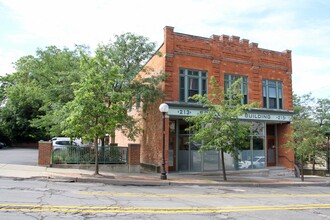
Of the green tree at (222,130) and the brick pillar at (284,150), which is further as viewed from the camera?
the brick pillar at (284,150)

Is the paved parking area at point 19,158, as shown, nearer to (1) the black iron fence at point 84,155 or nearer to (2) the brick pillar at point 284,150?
(1) the black iron fence at point 84,155

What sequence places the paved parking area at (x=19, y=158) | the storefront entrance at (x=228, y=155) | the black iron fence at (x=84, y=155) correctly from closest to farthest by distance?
the black iron fence at (x=84, y=155) < the storefront entrance at (x=228, y=155) < the paved parking area at (x=19, y=158)

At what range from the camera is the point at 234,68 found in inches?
823

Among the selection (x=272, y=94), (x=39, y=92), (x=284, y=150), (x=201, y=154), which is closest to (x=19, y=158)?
(x=39, y=92)

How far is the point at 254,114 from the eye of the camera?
818 inches

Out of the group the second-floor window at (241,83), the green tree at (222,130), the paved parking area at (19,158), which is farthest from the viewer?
the second-floor window at (241,83)

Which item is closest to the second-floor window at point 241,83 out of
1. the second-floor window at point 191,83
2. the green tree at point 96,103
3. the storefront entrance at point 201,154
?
the second-floor window at point 191,83

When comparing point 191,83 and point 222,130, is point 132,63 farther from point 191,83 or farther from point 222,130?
point 222,130

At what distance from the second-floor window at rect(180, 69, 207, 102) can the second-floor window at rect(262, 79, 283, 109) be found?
17.0 feet

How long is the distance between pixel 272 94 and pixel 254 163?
529 centimetres

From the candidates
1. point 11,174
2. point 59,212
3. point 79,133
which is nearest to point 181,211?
point 59,212

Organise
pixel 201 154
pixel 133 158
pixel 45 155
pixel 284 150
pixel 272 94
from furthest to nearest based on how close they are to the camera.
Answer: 1. pixel 284 150
2. pixel 272 94
3. pixel 201 154
4. pixel 133 158
5. pixel 45 155

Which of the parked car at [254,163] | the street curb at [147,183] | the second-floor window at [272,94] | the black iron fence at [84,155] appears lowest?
the street curb at [147,183]

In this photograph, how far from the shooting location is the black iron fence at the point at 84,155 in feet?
57.8
